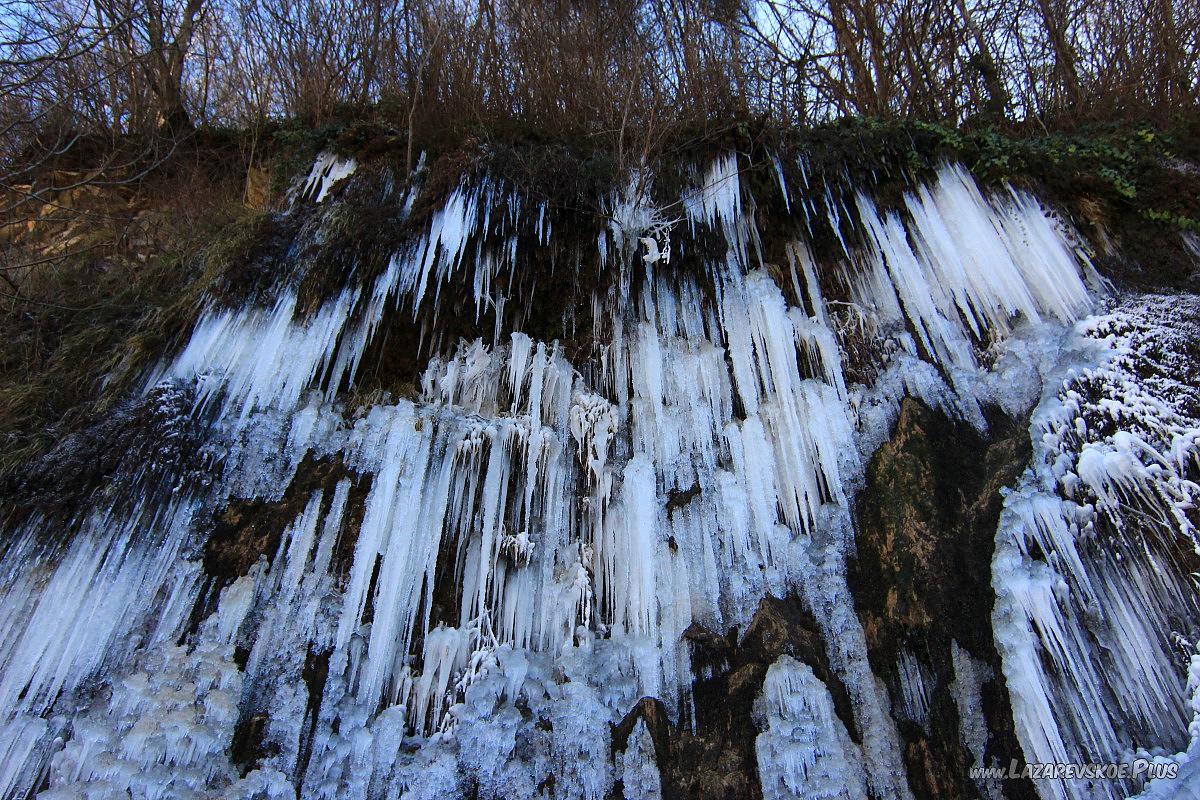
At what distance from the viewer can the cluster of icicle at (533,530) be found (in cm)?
415

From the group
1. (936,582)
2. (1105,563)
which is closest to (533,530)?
(936,582)

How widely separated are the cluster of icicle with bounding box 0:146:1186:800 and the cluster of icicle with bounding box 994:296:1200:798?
46 mm

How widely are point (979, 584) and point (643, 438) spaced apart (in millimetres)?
2648

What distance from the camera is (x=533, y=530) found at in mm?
5297

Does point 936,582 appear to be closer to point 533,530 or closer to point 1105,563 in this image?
point 1105,563

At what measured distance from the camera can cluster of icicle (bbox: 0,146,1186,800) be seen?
4.15 m

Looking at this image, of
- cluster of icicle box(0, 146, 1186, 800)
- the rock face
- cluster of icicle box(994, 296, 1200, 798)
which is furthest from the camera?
cluster of icicle box(0, 146, 1186, 800)

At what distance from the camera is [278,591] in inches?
185

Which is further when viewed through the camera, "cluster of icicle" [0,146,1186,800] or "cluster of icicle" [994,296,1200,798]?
"cluster of icicle" [0,146,1186,800]

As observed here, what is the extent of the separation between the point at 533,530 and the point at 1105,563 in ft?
A: 12.7

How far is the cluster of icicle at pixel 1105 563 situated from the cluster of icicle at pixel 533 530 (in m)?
0.05

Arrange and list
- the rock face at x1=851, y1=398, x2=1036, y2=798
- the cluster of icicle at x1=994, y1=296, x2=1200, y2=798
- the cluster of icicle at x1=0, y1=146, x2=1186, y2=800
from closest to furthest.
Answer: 1. the cluster of icicle at x1=994, y1=296, x2=1200, y2=798
2. the rock face at x1=851, y1=398, x2=1036, y2=798
3. the cluster of icicle at x1=0, y1=146, x2=1186, y2=800

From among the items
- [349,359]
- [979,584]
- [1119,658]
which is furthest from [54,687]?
[1119,658]

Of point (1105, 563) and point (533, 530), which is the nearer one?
point (1105, 563)
